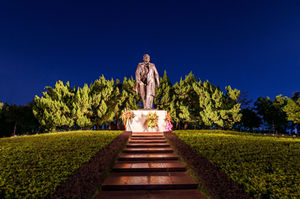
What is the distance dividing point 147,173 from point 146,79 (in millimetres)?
7945

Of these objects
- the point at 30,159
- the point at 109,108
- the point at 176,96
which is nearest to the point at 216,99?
the point at 176,96

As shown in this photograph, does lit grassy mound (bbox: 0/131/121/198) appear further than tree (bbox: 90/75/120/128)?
No

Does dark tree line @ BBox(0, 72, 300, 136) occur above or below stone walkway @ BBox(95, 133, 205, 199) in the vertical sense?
above

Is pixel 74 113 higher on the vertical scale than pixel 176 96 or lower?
lower

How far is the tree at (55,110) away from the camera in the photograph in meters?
22.0

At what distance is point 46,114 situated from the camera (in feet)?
70.7

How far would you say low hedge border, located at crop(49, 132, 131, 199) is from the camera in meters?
3.00

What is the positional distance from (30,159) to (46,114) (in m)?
19.5

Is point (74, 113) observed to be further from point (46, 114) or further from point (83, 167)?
point (83, 167)

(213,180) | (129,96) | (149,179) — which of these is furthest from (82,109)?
(213,180)

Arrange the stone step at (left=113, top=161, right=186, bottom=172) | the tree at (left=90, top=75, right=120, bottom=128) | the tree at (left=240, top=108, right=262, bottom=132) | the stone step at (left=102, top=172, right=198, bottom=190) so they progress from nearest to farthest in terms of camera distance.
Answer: the stone step at (left=102, top=172, right=198, bottom=190), the stone step at (left=113, top=161, right=186, bottom=172), the tree at (left=90, top=75, right=120, bottom=128), the tree at (left=240, top=108, right=262, bottom=132)

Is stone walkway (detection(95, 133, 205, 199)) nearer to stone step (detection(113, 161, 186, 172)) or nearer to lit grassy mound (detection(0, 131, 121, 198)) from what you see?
stone step (detection(113, 161, 186, 172))

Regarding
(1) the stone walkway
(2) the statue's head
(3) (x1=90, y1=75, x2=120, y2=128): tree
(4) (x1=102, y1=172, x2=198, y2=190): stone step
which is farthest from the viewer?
(3) (x1=90, y1=75, x2=120, y2=128): tree

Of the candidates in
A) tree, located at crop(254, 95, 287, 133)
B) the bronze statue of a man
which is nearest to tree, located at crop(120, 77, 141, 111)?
the bronze statue of a man
